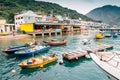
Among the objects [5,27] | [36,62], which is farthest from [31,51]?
[5,27]

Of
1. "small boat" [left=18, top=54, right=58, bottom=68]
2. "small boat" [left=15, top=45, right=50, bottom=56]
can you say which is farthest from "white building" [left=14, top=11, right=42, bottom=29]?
"small boat" [left=18, top=54, right=58, bottom=68]

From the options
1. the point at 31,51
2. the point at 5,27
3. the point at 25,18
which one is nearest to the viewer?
the point at 31,51

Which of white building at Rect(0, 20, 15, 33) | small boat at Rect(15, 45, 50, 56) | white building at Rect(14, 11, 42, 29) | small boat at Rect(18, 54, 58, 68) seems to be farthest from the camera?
white building at Rect(14, 11, 42, 29)

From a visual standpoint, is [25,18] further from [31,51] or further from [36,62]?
[36,62]

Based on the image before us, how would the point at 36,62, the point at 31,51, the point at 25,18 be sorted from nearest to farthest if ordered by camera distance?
the point at 36,62 < the point at 31,51 < the point at 25,18

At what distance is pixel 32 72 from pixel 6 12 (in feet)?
311

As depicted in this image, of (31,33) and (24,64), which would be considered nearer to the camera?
(24,64)

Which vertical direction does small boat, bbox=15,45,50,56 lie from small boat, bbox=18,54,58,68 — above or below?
above

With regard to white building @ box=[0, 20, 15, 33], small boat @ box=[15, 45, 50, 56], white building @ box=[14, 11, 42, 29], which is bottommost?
small boat @ box=[15, 45, 50, 56]

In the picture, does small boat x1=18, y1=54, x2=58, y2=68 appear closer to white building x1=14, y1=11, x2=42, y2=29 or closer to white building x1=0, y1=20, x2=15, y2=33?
white building x1=0, y1=20, x2=15, y2=33

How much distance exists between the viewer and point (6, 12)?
353 ft

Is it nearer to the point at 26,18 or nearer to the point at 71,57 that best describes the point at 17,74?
the point at 71,57

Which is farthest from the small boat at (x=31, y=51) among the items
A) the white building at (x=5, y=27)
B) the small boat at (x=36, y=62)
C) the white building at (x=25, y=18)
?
the white building at (x=25, y=18)

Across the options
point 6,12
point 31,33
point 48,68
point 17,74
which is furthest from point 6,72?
point 6,12
